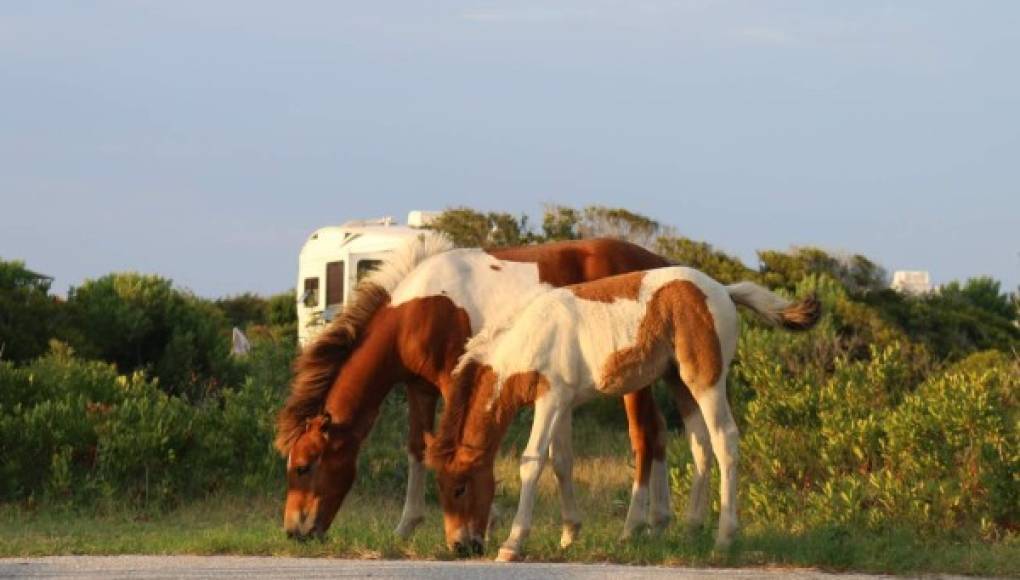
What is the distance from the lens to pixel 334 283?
106ft

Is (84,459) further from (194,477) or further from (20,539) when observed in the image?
(20,539)

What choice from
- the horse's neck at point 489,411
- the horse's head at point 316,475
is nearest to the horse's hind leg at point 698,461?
the horse's neck at point 489,411

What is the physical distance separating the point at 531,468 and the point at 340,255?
2234 cm

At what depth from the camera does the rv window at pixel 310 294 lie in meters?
31.5

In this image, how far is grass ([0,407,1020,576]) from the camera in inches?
394

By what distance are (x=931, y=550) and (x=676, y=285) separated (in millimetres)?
2332

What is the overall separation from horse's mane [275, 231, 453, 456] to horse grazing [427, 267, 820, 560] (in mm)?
1168

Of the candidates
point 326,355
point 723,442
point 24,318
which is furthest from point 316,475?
point 24,318

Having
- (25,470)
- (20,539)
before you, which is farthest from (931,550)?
(25,470)

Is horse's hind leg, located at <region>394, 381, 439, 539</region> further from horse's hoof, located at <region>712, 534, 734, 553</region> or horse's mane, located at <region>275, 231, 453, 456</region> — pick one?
horse's hoof, located at <region>712, 534, 734, 553</region>

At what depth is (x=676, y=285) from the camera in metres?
10.4

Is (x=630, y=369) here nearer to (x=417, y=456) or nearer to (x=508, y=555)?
(x=508, y=555)

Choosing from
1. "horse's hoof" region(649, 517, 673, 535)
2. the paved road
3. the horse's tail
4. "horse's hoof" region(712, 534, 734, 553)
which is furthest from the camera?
"horse's hoof" region(649, 517, 673, 535)

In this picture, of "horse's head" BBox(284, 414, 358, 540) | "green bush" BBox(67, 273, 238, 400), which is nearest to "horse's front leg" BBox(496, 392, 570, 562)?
"horse's head" BBox(284, 414, 358, 540)
